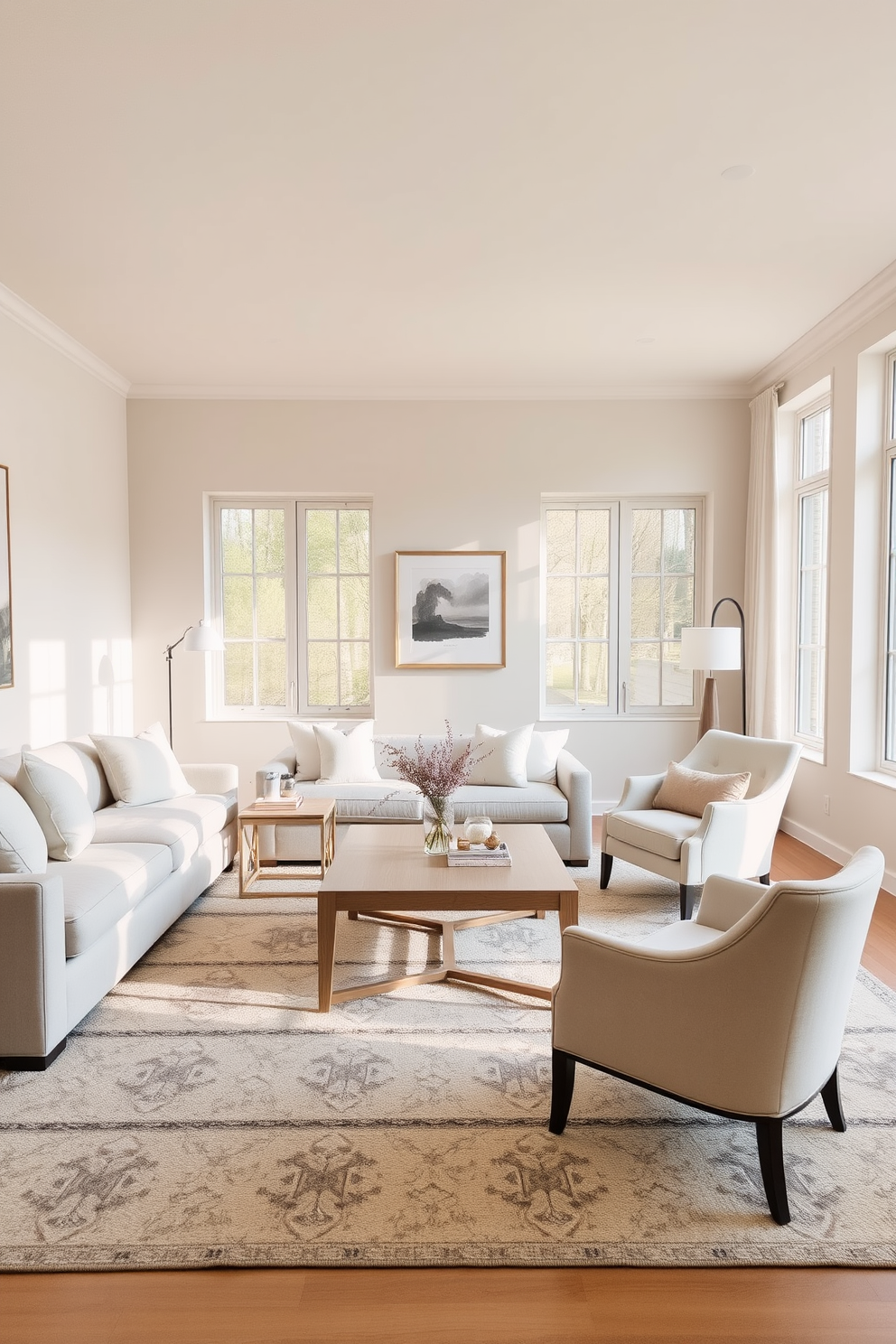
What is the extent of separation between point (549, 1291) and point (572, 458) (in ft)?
18.1

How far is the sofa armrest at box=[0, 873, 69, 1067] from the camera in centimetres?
267

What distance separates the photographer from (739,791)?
4.38 metres

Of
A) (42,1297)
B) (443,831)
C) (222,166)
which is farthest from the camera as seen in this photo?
(443,831)

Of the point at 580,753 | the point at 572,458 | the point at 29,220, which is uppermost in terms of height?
the point at 29,220

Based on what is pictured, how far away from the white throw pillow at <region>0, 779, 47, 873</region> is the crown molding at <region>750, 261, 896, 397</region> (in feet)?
15.7

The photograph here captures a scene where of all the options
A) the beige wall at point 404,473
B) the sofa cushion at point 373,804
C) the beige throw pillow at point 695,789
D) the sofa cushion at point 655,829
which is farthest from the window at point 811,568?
the sofa cushion at point 373,804

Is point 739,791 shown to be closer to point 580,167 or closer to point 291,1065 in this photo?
point 291,1065

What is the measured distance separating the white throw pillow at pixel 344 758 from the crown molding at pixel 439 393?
8.59 feet

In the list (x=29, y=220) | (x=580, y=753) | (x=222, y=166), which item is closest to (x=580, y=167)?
(x=222, y=166)

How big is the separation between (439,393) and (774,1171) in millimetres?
5518

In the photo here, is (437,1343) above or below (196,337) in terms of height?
below

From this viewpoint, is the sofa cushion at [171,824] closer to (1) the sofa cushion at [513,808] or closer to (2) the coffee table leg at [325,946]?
(2) the coffee table leg at [325,946]

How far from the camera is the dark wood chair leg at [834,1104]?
7.86ft

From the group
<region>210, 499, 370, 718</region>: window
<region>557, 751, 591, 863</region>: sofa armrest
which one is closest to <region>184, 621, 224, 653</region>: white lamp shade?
<region>210, 499, 370, 718</region>: window
